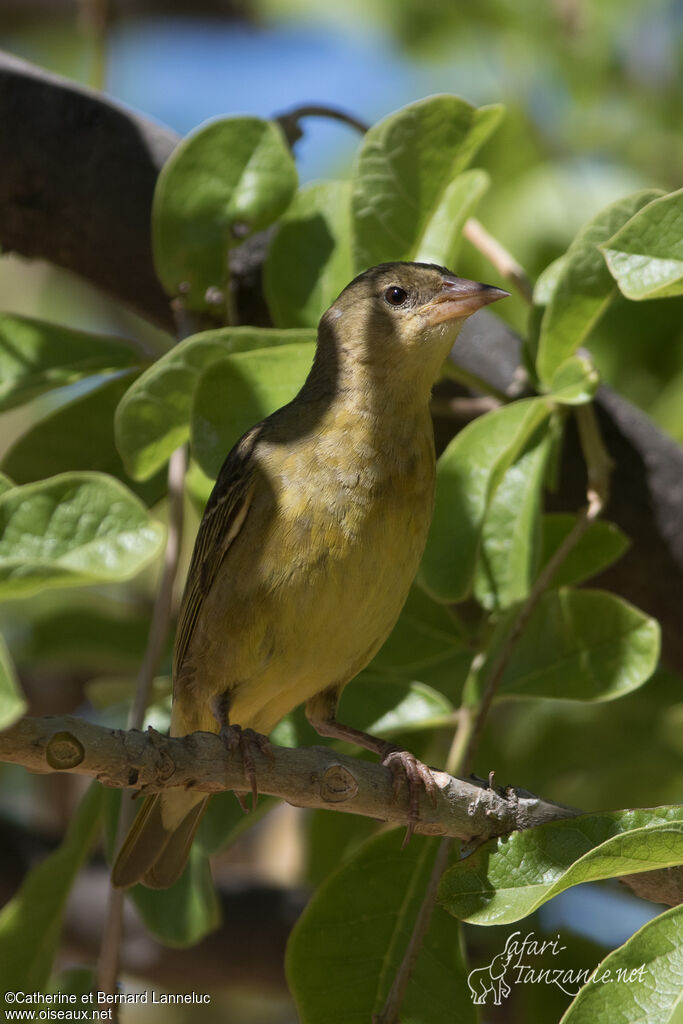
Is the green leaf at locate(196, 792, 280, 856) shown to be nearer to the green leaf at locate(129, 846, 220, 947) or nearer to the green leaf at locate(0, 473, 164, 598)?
the green leaf at locate(129, 846, 220, 947)

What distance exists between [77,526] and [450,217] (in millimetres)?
1581

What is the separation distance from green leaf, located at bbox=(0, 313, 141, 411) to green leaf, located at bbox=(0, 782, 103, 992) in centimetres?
121

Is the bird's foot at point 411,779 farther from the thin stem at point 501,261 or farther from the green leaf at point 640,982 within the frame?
the thin stem at point 501,261

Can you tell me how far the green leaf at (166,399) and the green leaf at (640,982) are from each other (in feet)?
4.86

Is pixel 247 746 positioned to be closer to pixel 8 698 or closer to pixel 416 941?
pixel 416 941

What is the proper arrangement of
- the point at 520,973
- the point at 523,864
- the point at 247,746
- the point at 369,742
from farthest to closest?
the point at 520,973, the point at 369,742, the point at 247,746, the point at 523,864

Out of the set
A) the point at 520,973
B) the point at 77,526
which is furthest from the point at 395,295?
the point at 520,973

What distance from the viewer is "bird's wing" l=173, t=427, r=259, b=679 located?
2.97 metres

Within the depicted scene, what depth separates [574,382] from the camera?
9.65 ft

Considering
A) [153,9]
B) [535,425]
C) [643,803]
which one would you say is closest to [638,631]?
[535,425]

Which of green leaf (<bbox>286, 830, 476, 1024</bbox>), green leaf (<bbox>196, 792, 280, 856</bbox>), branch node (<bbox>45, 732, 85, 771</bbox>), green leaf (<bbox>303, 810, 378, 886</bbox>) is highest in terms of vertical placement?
branch node (<bbox>45, 732, 85, 771</bbox>)

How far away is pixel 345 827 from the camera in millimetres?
4039

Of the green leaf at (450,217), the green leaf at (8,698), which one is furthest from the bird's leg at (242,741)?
the green leaf at (450,217)

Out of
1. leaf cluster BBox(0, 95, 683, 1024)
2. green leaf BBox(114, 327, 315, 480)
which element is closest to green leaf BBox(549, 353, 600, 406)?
leaf cluster BBox(0, 95, 683, 1024)
